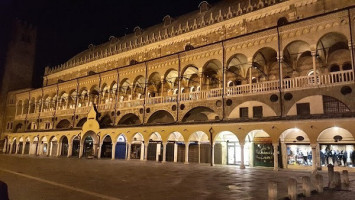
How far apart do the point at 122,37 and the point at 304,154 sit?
120 feet

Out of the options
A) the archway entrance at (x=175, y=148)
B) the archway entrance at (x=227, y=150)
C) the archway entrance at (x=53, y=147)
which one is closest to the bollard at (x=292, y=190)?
the archway entrance at (x=227, y=150)

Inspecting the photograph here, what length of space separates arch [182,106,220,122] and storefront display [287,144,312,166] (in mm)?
7232

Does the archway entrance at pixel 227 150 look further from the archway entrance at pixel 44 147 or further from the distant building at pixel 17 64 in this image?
the distant building at pixel 17 64

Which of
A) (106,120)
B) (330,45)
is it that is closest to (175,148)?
(106,120)

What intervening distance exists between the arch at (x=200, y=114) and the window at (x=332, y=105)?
934 centimetres

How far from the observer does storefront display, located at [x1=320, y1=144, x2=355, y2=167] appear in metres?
19.7

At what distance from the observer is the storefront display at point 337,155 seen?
19.7 meters

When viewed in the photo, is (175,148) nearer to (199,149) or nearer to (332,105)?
(199,149)

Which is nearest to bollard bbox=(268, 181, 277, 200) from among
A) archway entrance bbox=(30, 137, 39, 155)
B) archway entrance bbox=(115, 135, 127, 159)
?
archway entrance bbox=(115, 135, 127, 159)

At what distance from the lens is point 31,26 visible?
60.9 m

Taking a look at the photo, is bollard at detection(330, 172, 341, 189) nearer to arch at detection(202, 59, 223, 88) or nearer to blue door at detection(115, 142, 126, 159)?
arch at detection(202, 59, 223, 88)

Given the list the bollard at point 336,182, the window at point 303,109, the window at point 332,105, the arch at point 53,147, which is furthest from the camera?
the arch at point 53,147

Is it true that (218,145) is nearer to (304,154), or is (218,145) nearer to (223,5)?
(304,154)

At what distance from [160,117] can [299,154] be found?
16.3 m
